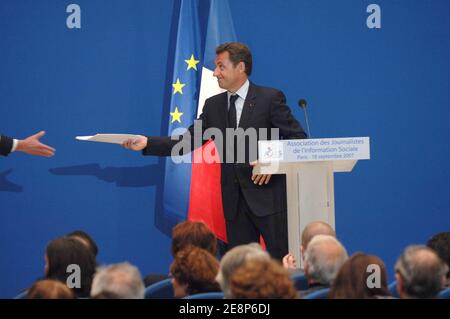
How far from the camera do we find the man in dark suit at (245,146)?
549cm

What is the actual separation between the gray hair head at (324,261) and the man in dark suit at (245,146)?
163 cm

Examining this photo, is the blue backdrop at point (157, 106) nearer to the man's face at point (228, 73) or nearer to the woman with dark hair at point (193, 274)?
the man's face at point (228, 73)

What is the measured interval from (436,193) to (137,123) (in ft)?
9.31

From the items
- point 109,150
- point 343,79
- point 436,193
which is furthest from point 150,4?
point 436,193

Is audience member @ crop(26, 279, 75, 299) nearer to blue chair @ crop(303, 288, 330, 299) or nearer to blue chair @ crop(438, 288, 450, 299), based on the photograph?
blue chair @ crop(303, 288, 330, 299)

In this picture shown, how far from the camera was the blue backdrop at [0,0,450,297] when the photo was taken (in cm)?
666

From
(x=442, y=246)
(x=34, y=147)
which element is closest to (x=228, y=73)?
(x=34, y=147)

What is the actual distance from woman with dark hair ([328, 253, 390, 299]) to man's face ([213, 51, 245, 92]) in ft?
8.33

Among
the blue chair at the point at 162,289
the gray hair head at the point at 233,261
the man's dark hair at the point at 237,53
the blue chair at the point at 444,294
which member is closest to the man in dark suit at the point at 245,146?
the man's dark hair at the point at 237,53

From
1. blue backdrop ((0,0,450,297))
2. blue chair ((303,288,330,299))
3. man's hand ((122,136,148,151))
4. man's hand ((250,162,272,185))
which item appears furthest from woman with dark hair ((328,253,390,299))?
blue backdrop ((0,0,450,297))

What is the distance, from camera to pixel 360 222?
7.07 m

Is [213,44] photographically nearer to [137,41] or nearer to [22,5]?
[137,41]
